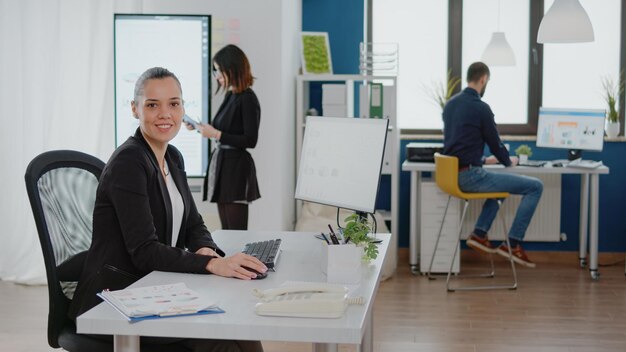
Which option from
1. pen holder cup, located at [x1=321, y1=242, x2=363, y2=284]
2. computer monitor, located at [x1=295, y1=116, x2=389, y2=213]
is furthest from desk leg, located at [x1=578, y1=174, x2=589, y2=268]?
pen holder cup, located at [x1=321, y1=242, x2=363, y2=284]

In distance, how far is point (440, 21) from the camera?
6895mm

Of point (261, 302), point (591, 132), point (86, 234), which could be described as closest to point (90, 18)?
point (86, 234)

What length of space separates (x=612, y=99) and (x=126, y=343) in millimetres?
5205

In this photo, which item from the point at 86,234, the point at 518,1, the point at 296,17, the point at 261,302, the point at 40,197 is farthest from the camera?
the point at 518,1

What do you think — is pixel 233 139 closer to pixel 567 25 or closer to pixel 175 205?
pixel 175 205

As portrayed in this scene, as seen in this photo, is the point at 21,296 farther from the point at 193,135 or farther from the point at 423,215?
the point at 423,215

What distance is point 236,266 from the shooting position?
→ 253 cm

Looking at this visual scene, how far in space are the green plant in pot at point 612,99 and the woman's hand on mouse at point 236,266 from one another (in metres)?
4.66

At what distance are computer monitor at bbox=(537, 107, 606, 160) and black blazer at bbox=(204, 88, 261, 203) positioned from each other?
241 centimetres

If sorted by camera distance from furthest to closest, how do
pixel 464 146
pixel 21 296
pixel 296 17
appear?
pixel 296 17, pixel 464 146, pixel 21 296

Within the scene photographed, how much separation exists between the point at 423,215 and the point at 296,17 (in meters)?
1.65

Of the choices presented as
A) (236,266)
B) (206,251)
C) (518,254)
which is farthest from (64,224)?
(518,254)

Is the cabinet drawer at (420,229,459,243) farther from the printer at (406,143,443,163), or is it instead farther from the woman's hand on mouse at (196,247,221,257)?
the woman's hand on mouse at (196,247,221,257)

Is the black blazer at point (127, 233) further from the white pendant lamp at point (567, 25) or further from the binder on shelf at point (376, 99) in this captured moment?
the white pendant lamp at point (567, 25)
